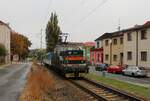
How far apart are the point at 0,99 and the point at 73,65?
1644 centimetres

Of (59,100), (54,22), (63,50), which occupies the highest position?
(54,22)

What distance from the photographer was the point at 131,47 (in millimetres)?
56000

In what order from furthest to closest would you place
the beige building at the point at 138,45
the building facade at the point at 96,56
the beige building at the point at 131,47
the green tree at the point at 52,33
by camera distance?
the green tree at the point at 52,33
the building facade at the point at 96,56
the beige building at the point at 131,47
the beige building at the point at 138,45

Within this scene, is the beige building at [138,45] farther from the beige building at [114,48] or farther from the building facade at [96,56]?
the building facade at [96,56]

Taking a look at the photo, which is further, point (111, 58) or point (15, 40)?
point (15, 40)

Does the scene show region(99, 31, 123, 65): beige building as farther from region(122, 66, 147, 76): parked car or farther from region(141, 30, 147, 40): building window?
region(122, 66, 147, 76): parked car

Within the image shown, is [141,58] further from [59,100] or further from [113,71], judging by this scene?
[59,100]

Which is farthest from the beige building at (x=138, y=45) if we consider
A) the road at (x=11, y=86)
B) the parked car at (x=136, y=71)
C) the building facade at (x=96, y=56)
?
the building facade at (x=96, y=56)

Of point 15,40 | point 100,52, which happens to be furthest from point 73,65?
point 15,40

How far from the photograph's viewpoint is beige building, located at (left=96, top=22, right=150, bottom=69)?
50.9 meters

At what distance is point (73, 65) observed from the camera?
31766 millimetres

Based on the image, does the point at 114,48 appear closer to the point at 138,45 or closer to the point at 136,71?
the point at 138,45

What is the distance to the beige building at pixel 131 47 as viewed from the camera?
5092 cm

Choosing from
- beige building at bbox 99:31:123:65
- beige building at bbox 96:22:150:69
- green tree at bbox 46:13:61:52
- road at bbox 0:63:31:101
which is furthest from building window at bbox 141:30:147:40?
green tree at bbox 46:13:61:52
